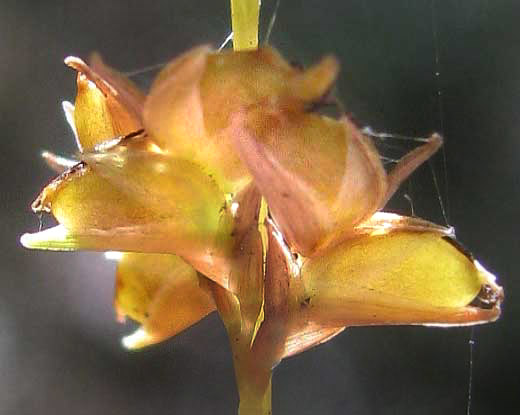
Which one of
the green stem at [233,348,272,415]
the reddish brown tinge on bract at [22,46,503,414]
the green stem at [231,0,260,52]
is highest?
the green stem at [231,0,260,52]

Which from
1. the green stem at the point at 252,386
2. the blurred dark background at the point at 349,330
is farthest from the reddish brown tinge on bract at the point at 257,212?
the blurred dark background at the point at 349,330

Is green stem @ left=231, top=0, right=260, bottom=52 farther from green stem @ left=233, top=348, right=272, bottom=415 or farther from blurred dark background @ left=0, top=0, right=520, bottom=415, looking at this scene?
blurred dark background @ left=0, top=0, right=520, bottom=415

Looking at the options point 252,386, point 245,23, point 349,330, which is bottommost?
point 349,330

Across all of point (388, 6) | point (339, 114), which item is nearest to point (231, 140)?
point (339, 114)

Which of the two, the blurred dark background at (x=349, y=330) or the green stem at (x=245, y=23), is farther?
the blurred dark background at (x=349, y=330)

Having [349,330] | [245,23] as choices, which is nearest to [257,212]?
[245,23]

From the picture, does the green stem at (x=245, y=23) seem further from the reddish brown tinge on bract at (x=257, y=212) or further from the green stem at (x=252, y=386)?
the green stem at (x=252, y=386)

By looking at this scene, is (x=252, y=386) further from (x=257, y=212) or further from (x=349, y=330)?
(x=349, y=330)

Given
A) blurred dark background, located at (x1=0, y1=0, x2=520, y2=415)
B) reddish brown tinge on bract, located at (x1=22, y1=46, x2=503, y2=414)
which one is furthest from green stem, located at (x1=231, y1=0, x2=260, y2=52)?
blurred dark background, located at (x1=0, y1=0, x2=520, y2=415)
